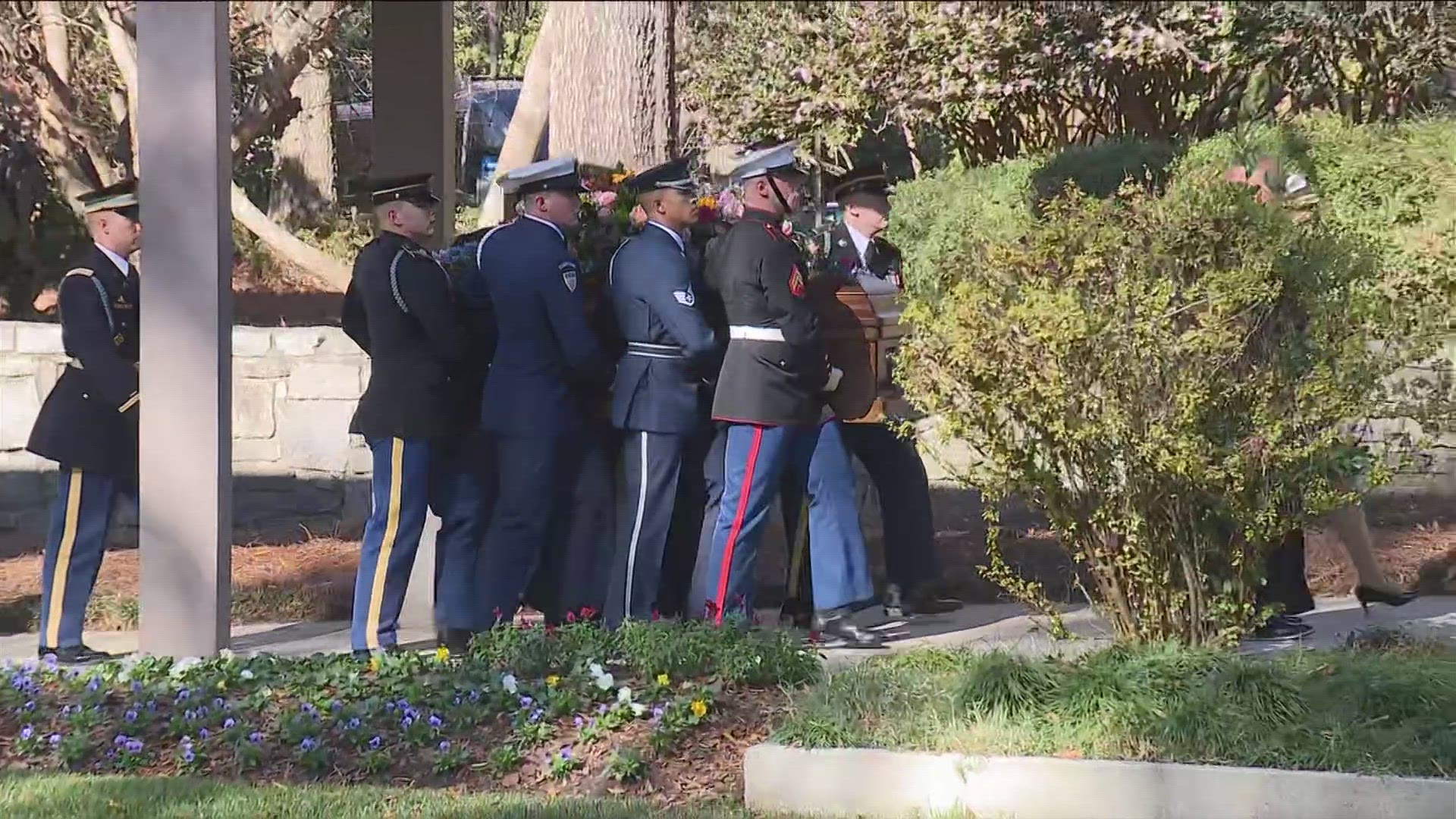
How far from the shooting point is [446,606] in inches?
279

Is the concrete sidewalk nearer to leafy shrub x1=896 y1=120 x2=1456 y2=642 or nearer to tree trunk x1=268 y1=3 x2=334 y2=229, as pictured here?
leafy shrub x1=896 y1=120 x2=1456 y2=642

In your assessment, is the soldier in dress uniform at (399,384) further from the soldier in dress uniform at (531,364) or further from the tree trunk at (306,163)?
the tree trunk at (306,163)

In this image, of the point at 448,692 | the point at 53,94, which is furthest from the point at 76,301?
the point at 53,94

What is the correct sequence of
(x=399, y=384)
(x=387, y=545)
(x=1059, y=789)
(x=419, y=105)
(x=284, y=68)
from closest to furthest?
(x=1059, y=789), (x=399, y=384), (x=387, y=545), (x=419, y=105), (x=284, y=68)

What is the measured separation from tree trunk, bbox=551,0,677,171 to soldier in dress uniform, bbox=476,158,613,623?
3.85 meters

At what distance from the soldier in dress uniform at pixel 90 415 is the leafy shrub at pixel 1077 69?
33.9 ft

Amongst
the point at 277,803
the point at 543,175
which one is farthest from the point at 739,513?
the point at 277,803

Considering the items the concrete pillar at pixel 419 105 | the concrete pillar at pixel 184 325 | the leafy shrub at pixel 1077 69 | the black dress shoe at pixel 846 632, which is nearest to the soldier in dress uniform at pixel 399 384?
the concrete pillar at pixel 184 325

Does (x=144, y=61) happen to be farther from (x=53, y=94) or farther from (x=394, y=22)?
(x=53, y=94)

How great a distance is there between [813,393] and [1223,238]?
2.09m

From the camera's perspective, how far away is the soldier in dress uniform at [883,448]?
7398 mm

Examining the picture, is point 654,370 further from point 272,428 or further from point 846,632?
point 272,428

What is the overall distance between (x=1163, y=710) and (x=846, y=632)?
7.49 feet

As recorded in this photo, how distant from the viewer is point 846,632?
716 cm
